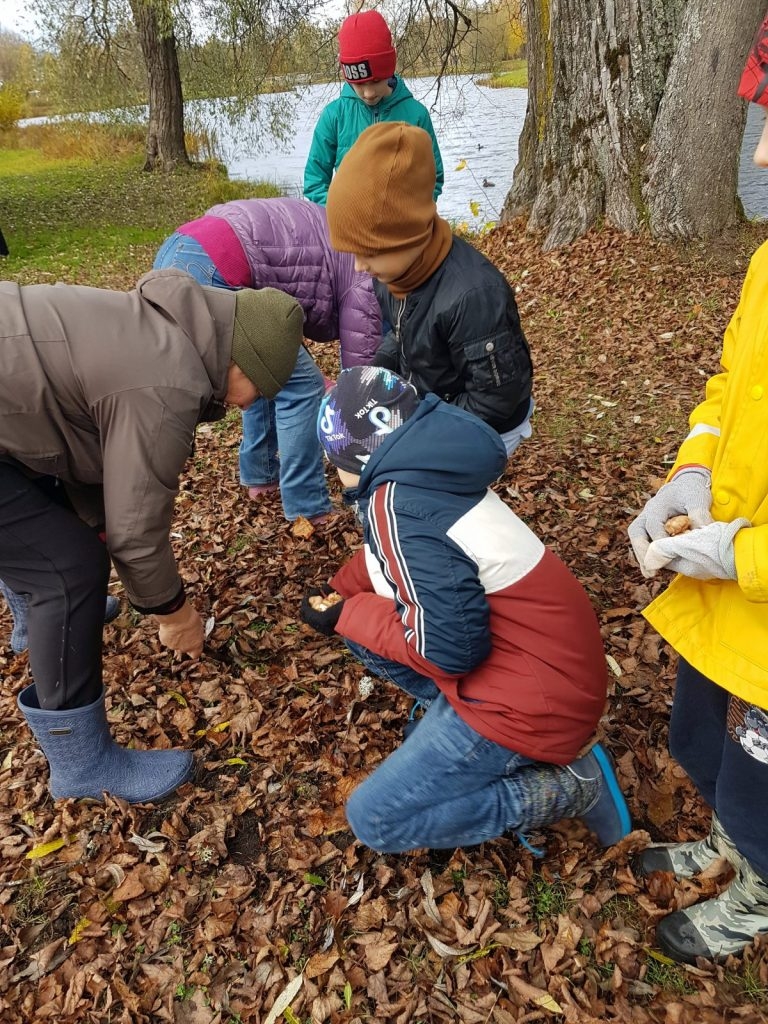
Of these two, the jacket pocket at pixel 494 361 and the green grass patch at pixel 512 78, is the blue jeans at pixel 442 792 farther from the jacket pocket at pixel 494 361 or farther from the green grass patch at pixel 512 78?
the green grass patch at pixel 512 78

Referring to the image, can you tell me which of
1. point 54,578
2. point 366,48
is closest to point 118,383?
point 54,578

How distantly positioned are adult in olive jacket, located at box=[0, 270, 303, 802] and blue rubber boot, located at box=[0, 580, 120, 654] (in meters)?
0.67

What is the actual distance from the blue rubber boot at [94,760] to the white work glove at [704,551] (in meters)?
2.00

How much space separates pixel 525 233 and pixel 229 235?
565cm

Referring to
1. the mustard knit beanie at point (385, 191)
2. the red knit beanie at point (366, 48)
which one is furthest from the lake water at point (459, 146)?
the mustard knit beanie at point (385, 191)

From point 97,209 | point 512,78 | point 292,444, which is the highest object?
point 512,78

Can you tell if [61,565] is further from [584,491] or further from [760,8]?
[760,8]

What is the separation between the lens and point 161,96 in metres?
19.9

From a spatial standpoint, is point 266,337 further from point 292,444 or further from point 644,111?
point 644,111

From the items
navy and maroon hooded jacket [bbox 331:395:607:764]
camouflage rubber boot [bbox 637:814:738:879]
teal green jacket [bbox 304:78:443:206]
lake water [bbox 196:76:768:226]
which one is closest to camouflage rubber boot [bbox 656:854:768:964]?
camouflage rubber boot [bbox 637:814:738:879]

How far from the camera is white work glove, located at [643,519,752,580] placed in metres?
1.59

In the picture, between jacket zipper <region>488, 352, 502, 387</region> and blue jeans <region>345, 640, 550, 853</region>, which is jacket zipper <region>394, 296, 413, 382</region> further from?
blue jeans <region>345, 640, 550, 853</region>

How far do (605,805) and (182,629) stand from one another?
174 centimetres

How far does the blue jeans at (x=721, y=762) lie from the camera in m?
1.81
